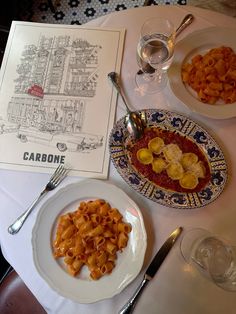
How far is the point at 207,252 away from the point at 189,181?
0.48ft

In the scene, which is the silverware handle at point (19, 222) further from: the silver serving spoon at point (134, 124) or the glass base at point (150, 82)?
the glass base at point (150, 82)

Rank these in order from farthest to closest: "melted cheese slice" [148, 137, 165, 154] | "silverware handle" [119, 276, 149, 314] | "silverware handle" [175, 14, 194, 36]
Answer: "silverware handle" [175, 14, 194, 36] → "melted cheese slice" [148, 137, 165, 154] → "silverware handle" [119, 276, 149, 314]

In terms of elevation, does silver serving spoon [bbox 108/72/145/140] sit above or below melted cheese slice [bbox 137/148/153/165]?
above

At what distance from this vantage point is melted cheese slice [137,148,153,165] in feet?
2.60

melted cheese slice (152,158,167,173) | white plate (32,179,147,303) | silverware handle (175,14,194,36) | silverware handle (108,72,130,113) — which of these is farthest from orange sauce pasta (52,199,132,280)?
silverware handle (175,14,194,36)

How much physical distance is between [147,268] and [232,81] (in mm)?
453

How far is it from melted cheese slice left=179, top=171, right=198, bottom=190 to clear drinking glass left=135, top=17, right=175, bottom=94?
0.23 metres

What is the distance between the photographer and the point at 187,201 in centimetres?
74

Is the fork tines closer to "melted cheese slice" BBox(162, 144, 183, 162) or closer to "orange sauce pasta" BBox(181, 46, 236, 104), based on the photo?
"melted cheese slice" BBox(162, 144, 183, 162)

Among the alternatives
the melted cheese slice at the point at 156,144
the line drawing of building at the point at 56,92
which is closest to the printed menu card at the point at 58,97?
the line drawing of building at the point at 56,92

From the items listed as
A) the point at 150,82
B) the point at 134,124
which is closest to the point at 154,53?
the point at 150,82

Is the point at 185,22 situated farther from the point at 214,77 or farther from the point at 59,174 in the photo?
the point at 59,174

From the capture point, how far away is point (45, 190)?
0.80 metres

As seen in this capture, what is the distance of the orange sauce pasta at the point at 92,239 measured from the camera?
0.71 m
